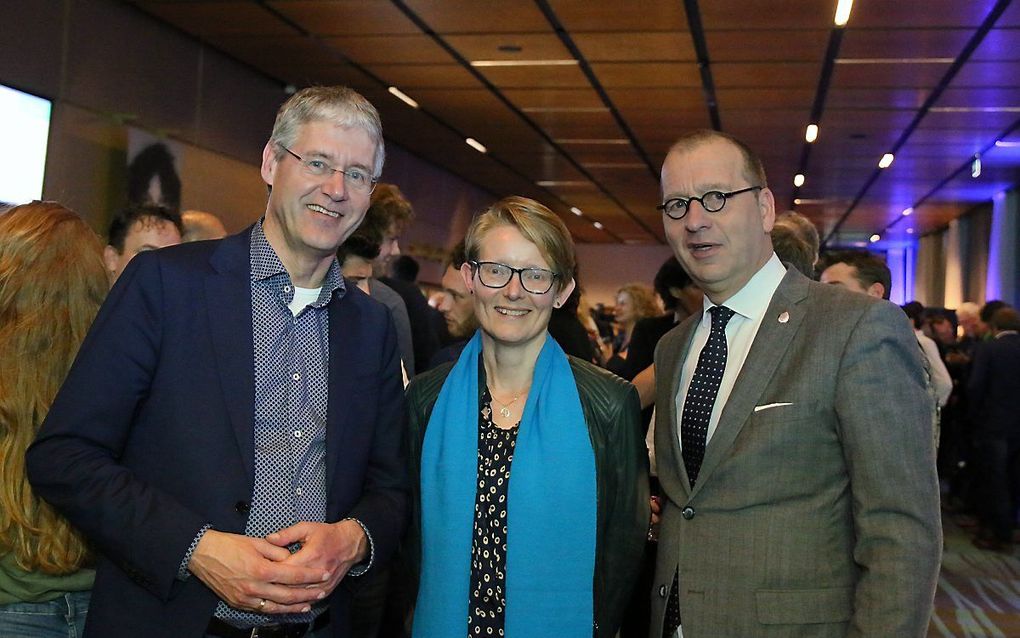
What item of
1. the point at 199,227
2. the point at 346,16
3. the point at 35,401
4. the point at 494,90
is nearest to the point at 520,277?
the point at 35,401

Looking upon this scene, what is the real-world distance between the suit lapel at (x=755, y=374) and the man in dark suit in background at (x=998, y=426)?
728 centimetres

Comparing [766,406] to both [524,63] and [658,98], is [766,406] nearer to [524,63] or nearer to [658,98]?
[524,63]

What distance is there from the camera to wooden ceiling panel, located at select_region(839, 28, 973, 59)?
22.6ft

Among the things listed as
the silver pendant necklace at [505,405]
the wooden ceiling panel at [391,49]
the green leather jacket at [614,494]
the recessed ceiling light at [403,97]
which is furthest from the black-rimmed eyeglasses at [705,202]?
the recessed ceiling light at [403,97]

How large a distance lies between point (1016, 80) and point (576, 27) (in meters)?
3.92

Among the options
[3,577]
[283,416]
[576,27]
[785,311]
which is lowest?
[3,577]

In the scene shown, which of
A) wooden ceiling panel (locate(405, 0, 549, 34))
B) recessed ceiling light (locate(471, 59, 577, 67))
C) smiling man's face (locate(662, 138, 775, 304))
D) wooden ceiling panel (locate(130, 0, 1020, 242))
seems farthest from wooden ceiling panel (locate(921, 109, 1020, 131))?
smiling man's face (locate(662, 138, 775, 304))

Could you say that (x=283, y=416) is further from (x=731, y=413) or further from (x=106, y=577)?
(x=731, y=413)

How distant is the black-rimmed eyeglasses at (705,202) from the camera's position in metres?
2.27

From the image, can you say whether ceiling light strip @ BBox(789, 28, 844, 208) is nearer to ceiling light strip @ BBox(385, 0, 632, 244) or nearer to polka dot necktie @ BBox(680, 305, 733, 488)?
ceiling light strip @ BBox(385, 0, 632, 244)

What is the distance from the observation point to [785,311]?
2148 millimetres

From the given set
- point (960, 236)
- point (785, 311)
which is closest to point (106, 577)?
point (785, 311)

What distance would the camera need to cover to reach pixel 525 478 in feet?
7.66

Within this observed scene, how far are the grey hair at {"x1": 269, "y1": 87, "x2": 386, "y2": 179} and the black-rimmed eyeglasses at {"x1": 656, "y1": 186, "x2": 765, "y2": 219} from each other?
0.71 m
